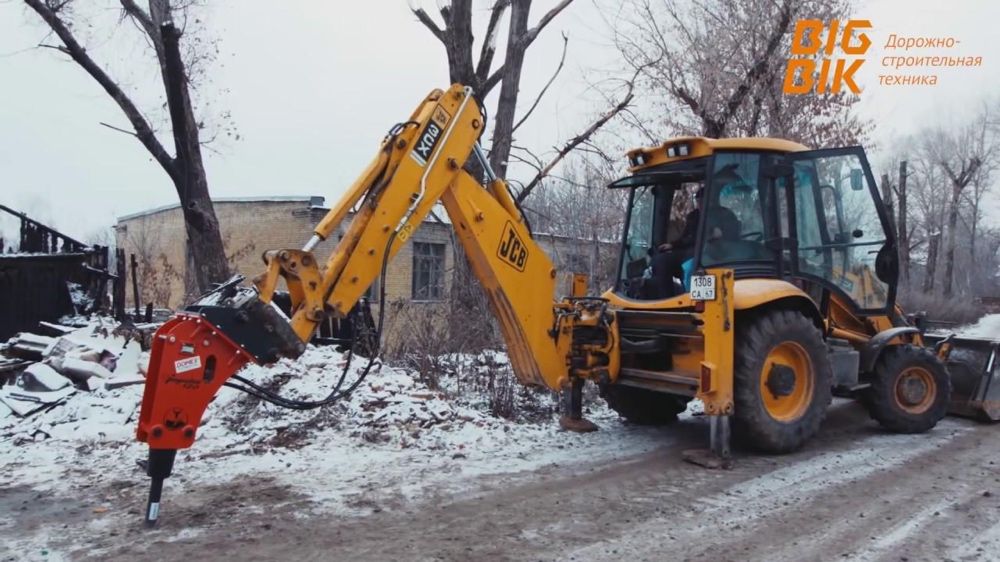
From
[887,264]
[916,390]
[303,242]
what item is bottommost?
[916,390]

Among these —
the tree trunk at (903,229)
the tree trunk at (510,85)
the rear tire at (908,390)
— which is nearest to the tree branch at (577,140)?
the tree trunk at (510,85)

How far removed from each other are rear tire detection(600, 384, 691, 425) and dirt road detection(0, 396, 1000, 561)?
1.37 m

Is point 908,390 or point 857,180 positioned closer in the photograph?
point 857,180

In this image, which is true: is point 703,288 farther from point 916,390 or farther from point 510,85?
point 510,85

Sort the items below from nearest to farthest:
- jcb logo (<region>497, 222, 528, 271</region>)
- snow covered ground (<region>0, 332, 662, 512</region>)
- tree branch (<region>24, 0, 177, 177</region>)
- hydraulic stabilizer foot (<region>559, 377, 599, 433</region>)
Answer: snow covered ground (<region>0, 332, 662, 512</region>) → jcb logo (<region>497, 222, 528, 271</region>) → hydraulic stabilizer foot (<region>559, 377, 599, 433</region>) → tree branch (<region>24, 0, 177, 177</region>)

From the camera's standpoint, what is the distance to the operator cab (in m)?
6.88

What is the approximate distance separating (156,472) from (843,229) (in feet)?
20.3

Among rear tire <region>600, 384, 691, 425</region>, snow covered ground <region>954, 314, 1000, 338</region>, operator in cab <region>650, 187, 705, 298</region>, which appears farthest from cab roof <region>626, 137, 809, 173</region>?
snow covered ground <region>954, 314, 1000, 338</region>

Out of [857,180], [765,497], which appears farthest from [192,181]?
[765,497]

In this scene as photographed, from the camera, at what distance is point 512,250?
21.2ft

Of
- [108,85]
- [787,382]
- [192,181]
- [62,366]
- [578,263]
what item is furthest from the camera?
[578,263]

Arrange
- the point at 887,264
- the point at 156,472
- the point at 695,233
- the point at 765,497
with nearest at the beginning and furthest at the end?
1. the point at 156,472
2. the point at 765,497
3. the point at 695,233
4. the point at 887,264

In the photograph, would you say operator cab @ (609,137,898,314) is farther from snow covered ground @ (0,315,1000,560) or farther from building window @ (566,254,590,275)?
building window @ (566,254,590,275)

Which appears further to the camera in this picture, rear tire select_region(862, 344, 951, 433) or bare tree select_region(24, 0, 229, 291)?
bare tree select_region(24, 0, 229, 291)
